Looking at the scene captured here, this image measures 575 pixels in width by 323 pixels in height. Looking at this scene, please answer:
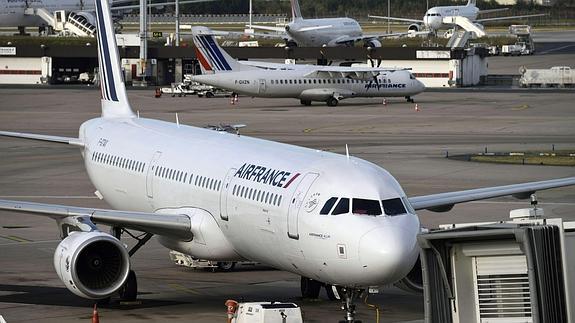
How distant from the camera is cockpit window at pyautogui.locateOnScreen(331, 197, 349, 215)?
27.5 meters

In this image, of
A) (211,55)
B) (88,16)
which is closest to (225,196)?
(211,55)

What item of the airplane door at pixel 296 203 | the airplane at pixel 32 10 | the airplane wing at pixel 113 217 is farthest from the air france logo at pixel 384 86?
the airplane door at pixel 296 203

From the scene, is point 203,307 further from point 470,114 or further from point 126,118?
point 470,114

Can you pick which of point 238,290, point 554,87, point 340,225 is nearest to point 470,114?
point 554,87

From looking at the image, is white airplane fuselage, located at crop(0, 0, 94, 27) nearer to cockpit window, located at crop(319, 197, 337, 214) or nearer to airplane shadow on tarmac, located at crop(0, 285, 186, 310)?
airplane shadow on tarmac, located at crop(0, 285, 186, 310)

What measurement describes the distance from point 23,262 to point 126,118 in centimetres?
686

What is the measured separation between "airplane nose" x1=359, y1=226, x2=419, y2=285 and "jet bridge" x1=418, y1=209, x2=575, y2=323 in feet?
12.9

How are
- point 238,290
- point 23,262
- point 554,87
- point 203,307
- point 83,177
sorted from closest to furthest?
point 203,307 < point 238,290 < point 23,262 < point 83,177 < point 554,87

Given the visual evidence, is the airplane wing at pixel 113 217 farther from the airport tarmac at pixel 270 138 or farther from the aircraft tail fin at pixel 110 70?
the aircraft tail fin at pixel 110 70

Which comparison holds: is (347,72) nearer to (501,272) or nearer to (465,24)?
(465,24)

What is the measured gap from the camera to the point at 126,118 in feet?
144

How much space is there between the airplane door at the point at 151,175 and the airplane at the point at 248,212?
47mm

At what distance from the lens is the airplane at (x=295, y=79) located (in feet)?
347

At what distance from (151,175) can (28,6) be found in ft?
477
